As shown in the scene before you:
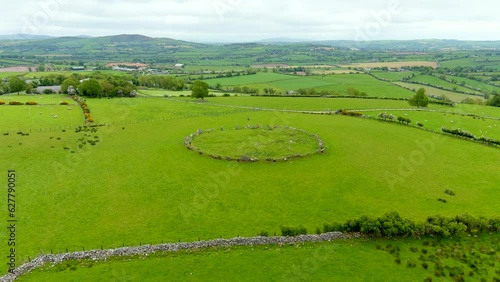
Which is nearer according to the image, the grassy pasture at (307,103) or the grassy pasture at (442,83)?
the grassy pasture at (307,103)

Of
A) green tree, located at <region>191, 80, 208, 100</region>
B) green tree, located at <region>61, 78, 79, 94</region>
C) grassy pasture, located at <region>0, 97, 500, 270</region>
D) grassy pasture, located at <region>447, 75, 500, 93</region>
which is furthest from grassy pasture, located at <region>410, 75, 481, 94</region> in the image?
green tree, located at <region>61, 78, 79, 94</region>

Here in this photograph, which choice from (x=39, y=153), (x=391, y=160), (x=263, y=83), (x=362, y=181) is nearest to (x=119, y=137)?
(x=39, y=153)

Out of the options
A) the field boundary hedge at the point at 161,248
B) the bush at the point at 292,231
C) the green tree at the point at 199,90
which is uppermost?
the green tree at the point at 199,90

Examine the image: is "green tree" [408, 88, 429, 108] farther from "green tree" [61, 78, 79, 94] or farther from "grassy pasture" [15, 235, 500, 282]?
"green tree" [61, 78, 79, 94]

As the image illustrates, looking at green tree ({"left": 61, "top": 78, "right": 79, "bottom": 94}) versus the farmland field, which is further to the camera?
green tree ({"left": 61, "top": 78, "right": 79, "bottom": 94})

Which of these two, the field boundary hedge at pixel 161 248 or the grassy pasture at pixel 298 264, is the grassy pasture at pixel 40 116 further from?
the grassy pasture at pixel 298 264

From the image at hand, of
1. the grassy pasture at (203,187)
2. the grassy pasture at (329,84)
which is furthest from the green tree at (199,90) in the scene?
the grassy pasture at (329,84)

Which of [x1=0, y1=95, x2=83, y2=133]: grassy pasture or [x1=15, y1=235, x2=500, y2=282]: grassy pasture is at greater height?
[x1=0, y1=95, x2=83, y2=133]: grassy pasture

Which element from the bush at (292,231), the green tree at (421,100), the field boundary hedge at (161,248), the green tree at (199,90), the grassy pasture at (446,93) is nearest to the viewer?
the field boundary hedge at (161,248)
